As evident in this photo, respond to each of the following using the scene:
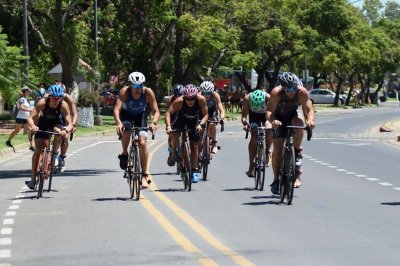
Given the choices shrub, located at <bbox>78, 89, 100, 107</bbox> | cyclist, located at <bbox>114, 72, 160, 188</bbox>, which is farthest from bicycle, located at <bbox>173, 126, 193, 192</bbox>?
shrub, located at <bbox>78, 89, 100, 107</bbox>

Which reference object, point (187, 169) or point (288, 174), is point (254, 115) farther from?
point (288, 174)

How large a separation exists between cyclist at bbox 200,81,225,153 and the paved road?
0.80 meters

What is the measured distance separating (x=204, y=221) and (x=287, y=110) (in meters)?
2.86

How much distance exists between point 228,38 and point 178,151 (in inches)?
1534

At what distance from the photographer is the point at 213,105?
21391mm

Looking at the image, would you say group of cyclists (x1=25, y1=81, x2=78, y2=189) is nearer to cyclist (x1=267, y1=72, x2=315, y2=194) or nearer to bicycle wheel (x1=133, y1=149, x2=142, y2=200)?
bicycle wheel (x1=133, y1=149, x2=142, y2=200)

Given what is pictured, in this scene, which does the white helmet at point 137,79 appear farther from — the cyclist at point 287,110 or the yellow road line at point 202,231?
the cyclist at point 287,110

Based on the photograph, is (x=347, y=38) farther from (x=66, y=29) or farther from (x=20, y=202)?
(x=20, y=202)

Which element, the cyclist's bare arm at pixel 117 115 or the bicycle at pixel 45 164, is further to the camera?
the bicycle at pixel 45 164

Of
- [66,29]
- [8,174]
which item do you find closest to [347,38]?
[66,29]

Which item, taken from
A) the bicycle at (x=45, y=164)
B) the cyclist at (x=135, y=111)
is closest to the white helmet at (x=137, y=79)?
the cyclist at (x=135, y=111)

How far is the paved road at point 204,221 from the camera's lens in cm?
1035

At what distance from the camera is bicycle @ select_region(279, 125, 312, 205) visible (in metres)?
14.9

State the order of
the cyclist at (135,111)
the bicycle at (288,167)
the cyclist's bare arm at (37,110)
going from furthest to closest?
the cyclist's bare arm at (37,110) → the cyclist at (135,111) → the bicycle at (288,167)
